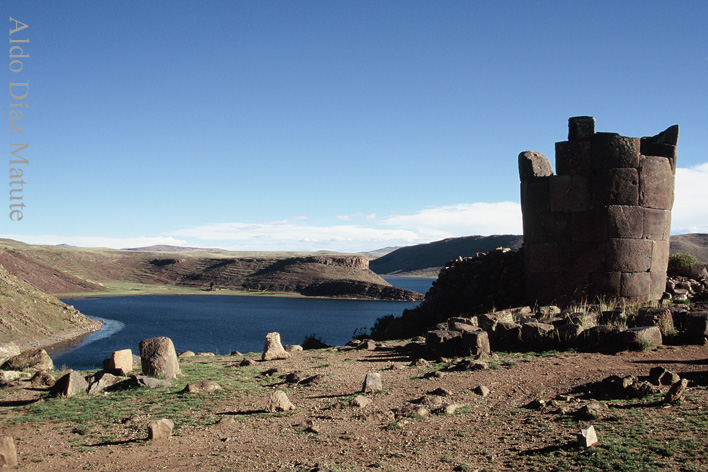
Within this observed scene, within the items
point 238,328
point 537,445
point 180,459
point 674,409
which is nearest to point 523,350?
point 674,409

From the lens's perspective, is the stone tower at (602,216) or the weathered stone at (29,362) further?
the stone tower at (602,216)

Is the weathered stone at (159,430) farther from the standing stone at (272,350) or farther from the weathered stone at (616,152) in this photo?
the weathered stone at (616,152)

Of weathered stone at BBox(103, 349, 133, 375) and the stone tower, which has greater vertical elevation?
the stone tower

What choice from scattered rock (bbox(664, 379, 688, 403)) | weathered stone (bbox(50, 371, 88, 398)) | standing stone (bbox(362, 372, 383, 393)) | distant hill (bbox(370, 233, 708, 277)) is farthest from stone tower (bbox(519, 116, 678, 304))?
distant hill (bbox(370, 233, 708, 277))

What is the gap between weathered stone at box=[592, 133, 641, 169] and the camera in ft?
42.3

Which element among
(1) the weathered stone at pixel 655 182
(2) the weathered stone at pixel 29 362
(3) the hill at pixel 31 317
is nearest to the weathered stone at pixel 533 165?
(1) the weathered stone at pixel 655 182

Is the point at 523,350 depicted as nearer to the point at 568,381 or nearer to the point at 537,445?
the point at 568,381

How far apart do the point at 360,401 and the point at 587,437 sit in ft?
9.59

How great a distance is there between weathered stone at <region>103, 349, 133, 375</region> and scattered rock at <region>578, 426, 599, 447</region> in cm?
780

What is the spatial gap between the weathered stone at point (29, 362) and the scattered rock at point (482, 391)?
8659mm

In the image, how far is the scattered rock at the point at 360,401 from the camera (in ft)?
23.4

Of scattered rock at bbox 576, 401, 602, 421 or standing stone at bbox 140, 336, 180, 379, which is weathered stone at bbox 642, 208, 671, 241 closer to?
scattered rock at bbox 576, 401, 602, 421

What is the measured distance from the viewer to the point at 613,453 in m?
4.86

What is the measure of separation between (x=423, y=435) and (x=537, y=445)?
1.16 m
